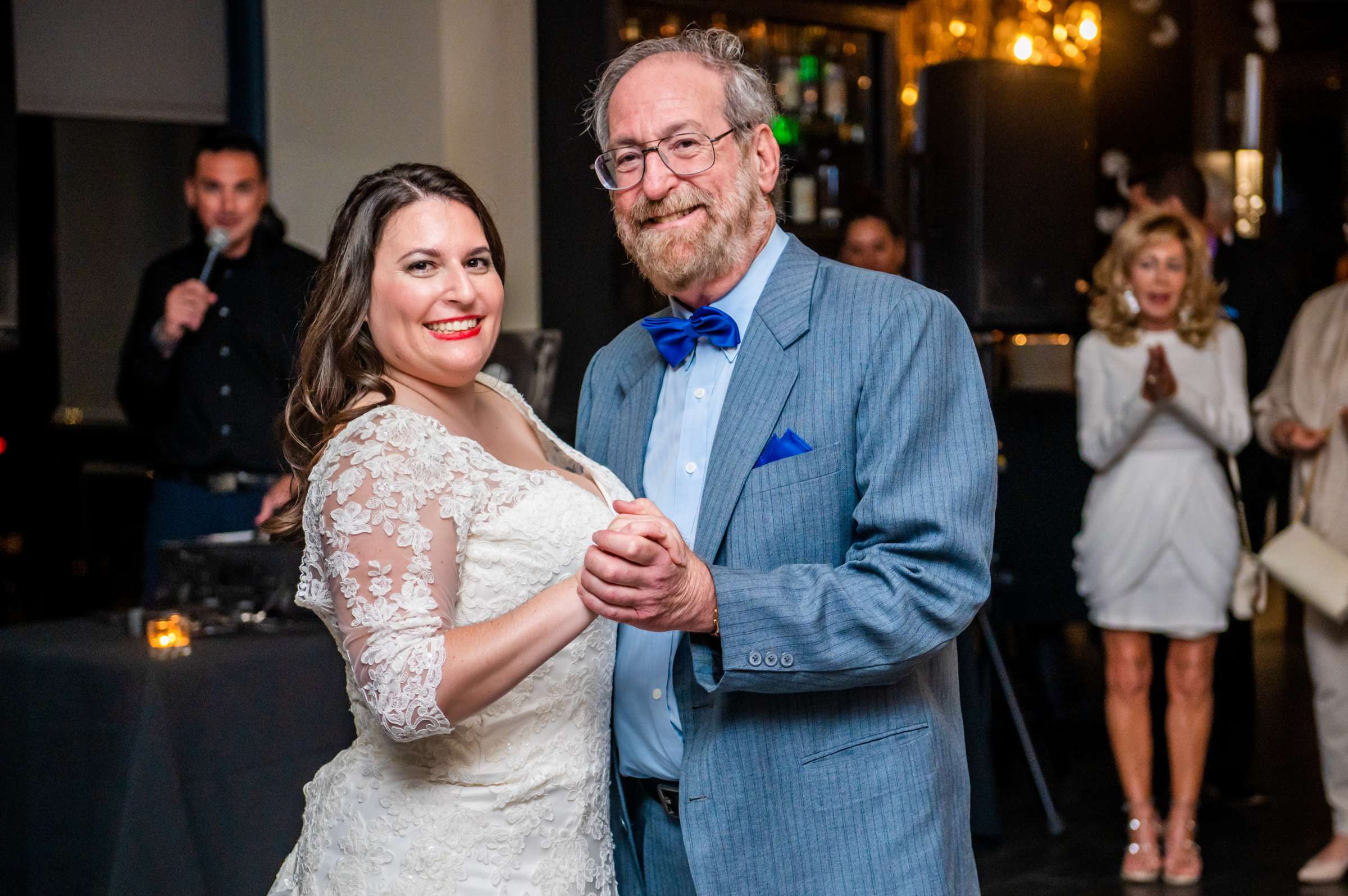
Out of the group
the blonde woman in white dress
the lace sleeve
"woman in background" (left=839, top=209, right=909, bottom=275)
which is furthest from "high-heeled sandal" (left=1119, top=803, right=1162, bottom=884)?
the lace sleeve

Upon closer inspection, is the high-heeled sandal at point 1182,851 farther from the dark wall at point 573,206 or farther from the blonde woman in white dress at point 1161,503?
the dark wall at point 573,206

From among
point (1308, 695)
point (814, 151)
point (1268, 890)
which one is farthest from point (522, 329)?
point (1308, 695)

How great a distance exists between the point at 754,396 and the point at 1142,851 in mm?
2707

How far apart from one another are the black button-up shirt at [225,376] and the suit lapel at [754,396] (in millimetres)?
2246

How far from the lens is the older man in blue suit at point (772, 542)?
164 centimetres

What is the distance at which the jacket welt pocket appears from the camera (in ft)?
5.70

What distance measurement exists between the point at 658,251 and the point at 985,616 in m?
2.77

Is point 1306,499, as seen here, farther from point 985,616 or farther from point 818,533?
point 818,533

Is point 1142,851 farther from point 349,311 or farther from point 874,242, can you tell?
point 349,311

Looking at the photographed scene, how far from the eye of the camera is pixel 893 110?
5.99m

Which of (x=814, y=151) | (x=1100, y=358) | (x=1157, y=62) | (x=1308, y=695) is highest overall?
(x=1157, y=62)

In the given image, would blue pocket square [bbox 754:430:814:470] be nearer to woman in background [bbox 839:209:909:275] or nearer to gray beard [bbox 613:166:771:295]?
gray beard [bbox 613:166:771:295]

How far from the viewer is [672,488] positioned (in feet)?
6.37

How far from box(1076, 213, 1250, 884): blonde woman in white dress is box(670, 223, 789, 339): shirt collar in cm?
222
